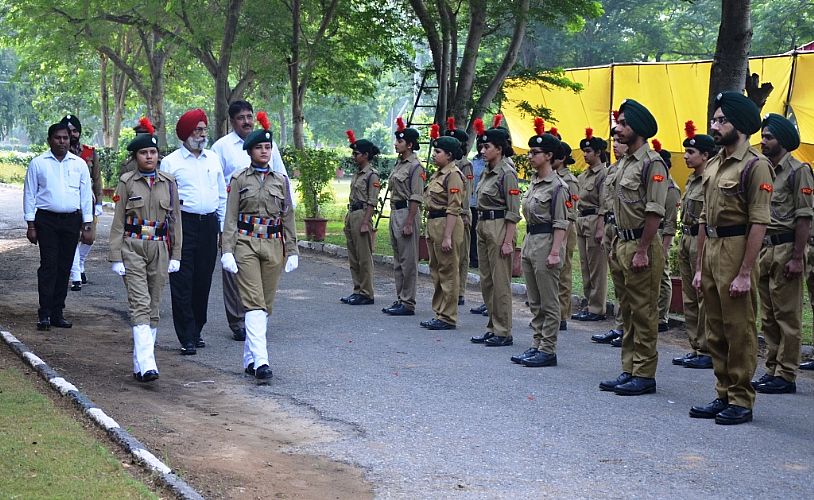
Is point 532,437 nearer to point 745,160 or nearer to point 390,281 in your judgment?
point 745,160

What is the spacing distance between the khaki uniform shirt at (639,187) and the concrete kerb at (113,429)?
412 cm

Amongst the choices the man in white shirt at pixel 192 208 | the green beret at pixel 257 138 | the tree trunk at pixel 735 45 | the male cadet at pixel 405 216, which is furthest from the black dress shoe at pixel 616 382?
the tree trunk at pixel 735 45

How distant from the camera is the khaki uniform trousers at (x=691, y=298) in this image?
10094 mm

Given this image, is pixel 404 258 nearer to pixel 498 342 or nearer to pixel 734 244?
pixel 498 342

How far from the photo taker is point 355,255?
13.8m

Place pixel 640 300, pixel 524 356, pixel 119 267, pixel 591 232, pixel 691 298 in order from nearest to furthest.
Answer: pixel 640 300 < pixel 119 267 < pixel 524 356 < pixel 691 298 < pixel 591 232

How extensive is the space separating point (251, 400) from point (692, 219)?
15.4 feet

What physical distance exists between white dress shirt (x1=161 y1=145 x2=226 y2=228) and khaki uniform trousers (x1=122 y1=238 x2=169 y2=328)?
1229 mm

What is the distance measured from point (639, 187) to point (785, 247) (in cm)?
150

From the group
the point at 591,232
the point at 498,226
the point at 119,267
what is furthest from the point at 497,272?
the point at 119,267

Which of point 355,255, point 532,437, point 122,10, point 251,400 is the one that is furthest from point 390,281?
point 122,10

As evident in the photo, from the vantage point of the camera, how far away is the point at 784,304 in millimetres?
8953

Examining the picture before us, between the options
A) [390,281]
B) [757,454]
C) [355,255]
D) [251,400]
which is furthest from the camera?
[390,281]

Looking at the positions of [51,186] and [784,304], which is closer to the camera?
[784,304]
